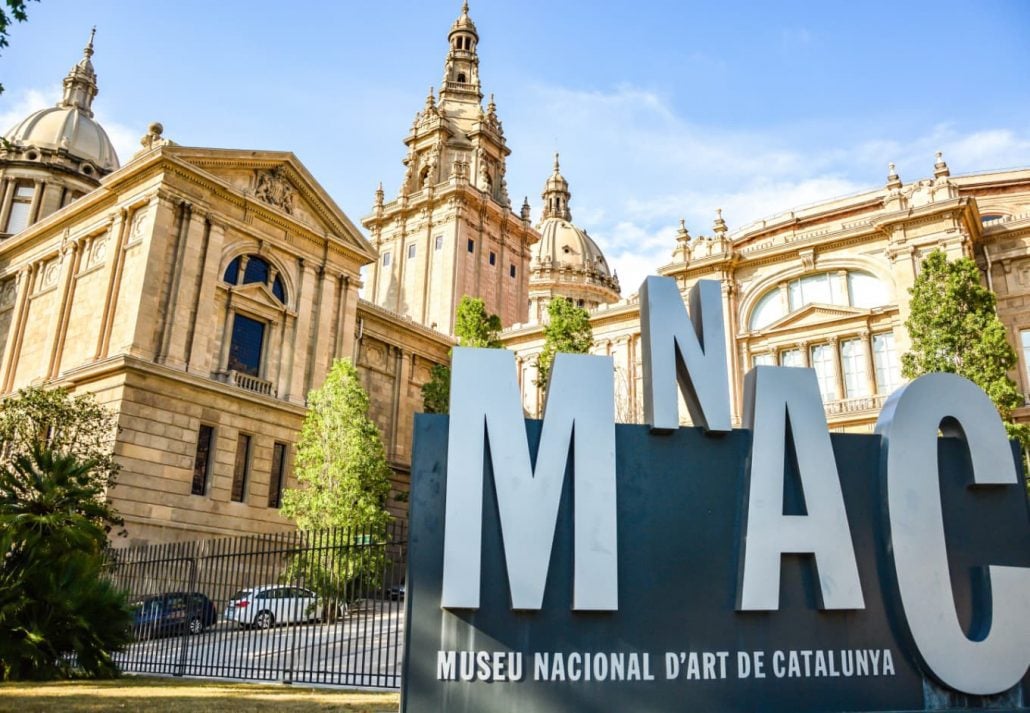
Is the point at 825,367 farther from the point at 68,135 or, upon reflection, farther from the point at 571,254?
the point at 571,254

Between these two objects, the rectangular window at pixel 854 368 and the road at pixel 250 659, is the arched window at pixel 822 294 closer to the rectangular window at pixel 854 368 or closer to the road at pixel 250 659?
the rectangular window at pixel 854 368

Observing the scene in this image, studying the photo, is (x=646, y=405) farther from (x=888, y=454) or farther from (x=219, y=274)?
(x=219, y=274)

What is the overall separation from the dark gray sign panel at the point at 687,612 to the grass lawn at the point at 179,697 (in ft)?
11.5

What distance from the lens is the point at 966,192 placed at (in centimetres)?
4475

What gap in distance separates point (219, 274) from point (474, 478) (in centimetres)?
2728

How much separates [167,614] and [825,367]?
3169 centimetres

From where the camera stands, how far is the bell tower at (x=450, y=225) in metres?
62.4

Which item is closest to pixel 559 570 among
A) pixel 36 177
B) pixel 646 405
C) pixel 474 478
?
pixel 474 478

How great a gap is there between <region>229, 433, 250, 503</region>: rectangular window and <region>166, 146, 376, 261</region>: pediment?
10196 mm

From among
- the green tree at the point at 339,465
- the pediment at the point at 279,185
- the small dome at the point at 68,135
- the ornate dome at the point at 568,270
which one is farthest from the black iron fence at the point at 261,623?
the ornate dome at the point at 568,270

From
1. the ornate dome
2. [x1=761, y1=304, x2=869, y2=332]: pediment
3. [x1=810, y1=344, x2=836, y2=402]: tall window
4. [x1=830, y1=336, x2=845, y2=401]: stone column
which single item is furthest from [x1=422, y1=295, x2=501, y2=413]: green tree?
the ornate dome

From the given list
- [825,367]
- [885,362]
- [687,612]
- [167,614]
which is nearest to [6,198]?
[167,614]

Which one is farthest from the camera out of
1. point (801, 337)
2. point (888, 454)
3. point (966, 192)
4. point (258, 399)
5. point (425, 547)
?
point (966, 192)

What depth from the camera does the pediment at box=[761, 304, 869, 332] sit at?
3891 centimetres
